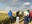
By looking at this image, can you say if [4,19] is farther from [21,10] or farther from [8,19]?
[21,10]

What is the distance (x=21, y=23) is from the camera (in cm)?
104

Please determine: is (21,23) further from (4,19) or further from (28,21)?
(4,19)

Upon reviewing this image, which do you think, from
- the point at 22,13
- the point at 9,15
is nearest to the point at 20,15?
the point at 22,13

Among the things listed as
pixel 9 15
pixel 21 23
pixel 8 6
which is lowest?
pixel 21 23

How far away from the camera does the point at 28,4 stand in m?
1.07

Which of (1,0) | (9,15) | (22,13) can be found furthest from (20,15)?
(1,0)

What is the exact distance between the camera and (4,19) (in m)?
1.03

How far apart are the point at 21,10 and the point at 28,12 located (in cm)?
9

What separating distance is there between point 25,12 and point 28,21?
12 cm

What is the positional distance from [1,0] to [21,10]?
28 cm

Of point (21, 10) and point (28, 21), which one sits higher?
point (21, 10)

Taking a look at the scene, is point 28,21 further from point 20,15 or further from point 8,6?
point 8,6

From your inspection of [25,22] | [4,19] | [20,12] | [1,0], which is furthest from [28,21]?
[1,0]

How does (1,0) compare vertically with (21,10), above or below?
above
